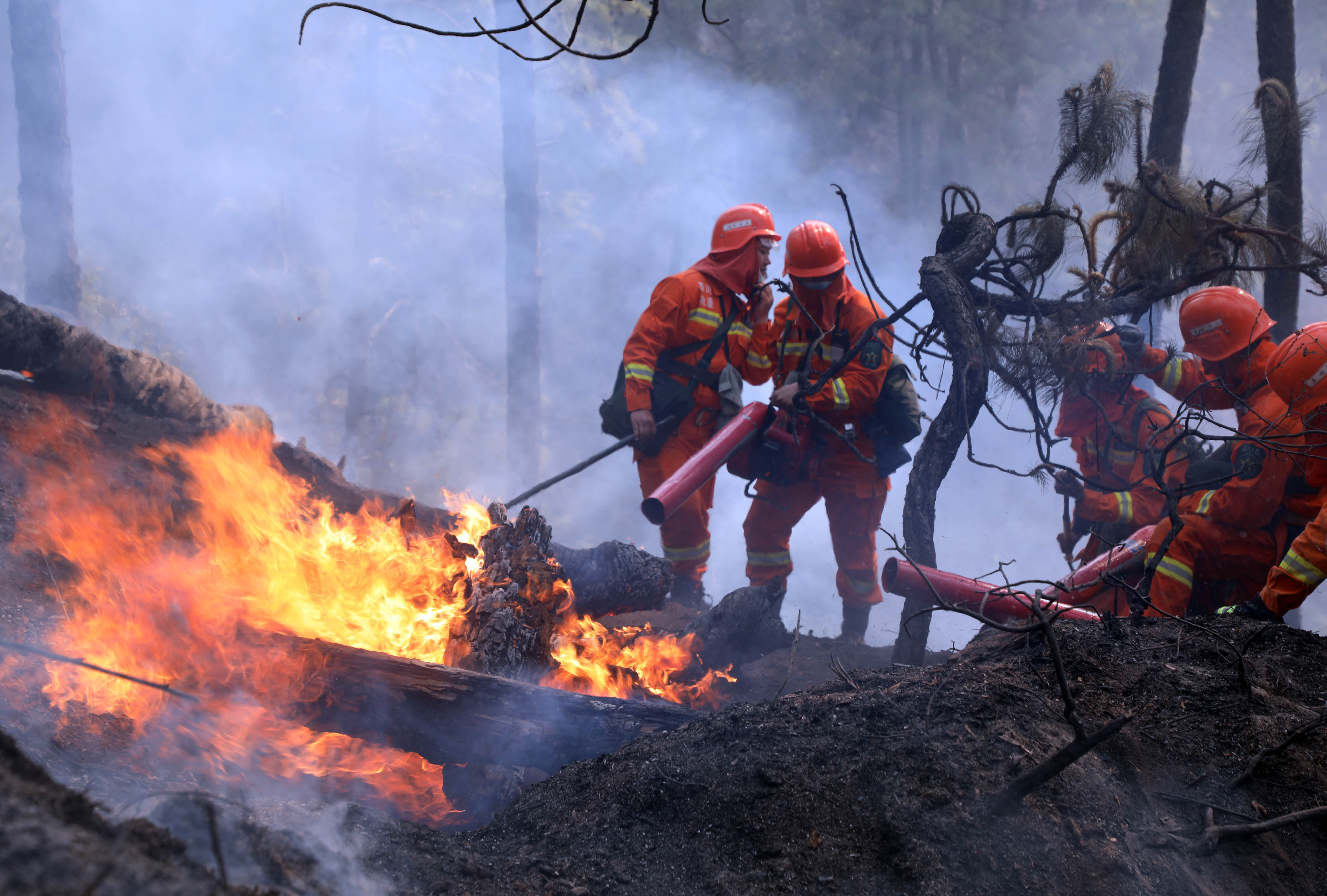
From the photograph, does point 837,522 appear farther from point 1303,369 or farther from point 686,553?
point 1303,369

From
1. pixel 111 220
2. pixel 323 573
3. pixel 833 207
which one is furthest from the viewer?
pixel 833 207

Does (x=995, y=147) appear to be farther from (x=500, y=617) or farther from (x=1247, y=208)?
(x=500, y=617)

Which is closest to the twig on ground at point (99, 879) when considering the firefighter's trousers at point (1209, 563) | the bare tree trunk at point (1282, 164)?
the firefighter's trousers at point (1209, 563)

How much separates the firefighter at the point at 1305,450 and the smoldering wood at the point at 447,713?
2.38m

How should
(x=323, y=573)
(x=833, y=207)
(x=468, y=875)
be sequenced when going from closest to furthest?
1. (x=468, y=875)
2. (x=323, y=573)
3. (x=833, y=207)

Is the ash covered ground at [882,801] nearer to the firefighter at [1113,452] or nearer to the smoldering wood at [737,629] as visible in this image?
the smoldering wood at [737,629]

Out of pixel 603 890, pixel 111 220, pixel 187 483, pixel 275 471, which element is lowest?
pixel 603 890

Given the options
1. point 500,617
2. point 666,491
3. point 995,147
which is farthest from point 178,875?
point 995,147

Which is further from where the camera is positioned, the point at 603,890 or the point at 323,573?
the point at 323,573

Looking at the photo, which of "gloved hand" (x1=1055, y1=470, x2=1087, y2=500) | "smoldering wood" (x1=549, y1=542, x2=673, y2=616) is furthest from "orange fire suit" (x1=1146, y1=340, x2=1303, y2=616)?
"smoldering wood" (x1=549, y1=542, x2=673, y2=616)

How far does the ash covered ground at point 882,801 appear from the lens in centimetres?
158

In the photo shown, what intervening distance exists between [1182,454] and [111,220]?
13419 millimetres

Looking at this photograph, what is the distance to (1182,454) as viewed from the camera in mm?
4965

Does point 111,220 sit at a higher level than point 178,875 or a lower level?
higher
